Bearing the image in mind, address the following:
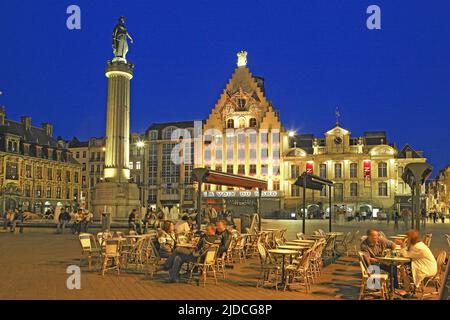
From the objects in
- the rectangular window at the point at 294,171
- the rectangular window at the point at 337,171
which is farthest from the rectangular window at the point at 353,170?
the rectangular window at the point at 294,171

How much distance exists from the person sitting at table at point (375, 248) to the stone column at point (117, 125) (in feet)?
77.1

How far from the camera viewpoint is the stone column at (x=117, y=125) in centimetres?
3164

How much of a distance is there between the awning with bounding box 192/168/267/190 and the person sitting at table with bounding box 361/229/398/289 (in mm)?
7231

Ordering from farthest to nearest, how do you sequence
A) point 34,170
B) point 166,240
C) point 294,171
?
point 294,171 → point 34,170 → point 166,240

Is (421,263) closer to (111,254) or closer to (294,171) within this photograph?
(111,254)

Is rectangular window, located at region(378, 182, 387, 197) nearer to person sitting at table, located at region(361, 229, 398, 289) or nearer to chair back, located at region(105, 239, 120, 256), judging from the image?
person sitting at table, located at region(361, 229, 398, 289)

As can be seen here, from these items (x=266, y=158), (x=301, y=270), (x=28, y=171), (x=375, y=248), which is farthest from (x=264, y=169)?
(x=301, y=270)

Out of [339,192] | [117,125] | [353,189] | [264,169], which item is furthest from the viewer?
[264,169]

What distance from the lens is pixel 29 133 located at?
6256 cm

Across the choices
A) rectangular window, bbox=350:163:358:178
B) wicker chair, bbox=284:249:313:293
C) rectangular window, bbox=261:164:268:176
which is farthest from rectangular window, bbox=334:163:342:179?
wicker chair, bbox=284:249:313:293

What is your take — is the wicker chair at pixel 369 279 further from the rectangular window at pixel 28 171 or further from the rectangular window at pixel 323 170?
the rectangular window at pixel 28 171

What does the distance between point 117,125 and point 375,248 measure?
2434cm

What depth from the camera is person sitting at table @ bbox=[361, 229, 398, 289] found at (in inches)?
352

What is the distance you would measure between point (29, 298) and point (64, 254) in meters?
7.38
